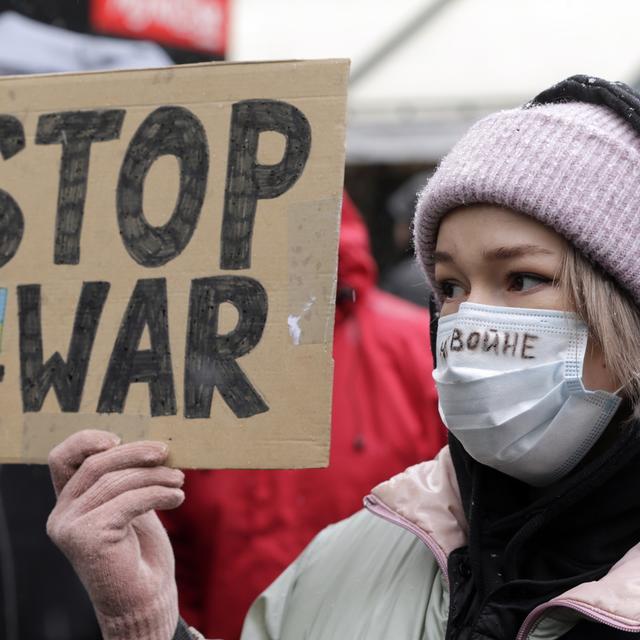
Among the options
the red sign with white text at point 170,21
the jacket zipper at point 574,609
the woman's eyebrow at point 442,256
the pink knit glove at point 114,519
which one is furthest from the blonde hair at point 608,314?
the red sign with white text at point 170,21

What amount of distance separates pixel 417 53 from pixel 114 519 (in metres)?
4.94

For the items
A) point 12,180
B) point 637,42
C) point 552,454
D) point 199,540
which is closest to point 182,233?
point 12,180

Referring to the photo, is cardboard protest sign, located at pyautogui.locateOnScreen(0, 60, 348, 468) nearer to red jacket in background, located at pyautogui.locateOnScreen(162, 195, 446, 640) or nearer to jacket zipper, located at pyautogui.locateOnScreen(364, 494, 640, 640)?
jacket zipper, located at pyautogui.locateOnScreen(364, 494, 640, 640)

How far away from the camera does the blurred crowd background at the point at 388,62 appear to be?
10.9ft

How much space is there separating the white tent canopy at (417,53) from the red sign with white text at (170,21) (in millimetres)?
2475

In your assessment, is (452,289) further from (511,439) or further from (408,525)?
(408,525)

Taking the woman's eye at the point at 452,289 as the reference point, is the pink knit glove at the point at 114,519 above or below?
below

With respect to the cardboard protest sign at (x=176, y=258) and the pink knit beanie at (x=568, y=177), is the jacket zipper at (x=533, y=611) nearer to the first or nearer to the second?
the cardboard protest sign at (x=176, y=258)

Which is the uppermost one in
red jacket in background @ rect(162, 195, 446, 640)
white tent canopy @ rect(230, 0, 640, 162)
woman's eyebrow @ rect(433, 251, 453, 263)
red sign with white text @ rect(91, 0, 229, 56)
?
white tent canopy @ rect(230, 0, 640, 162)

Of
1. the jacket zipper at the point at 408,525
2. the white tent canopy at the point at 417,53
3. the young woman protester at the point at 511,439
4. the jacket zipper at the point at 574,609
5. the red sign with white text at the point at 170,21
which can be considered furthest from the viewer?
the white tent canopy at the point at 417,53

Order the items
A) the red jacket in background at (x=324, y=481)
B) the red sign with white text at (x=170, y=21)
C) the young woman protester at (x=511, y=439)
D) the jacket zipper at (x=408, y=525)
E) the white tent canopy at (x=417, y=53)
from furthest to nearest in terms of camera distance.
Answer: the white tent canopy at (x=417, y=53) → the red sign with white text at (x=170, y=21) → the red jacket in background at (x=324, y=481) → the jacket zipper at (x=408, y=525) → the young woman protester at (x=511, y=439)

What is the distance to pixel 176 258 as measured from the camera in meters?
1.94

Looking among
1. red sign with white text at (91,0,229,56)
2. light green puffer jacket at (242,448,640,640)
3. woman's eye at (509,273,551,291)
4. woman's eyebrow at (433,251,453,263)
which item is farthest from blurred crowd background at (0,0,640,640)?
woman's eye at (509,273,551,291)

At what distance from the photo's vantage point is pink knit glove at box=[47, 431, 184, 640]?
180 cm
